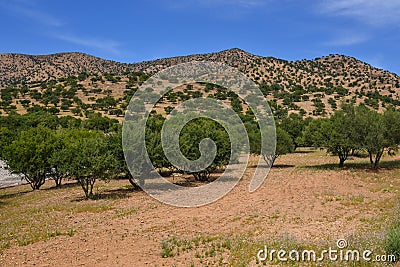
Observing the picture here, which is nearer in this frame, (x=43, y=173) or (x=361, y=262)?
(x=361, y=262)

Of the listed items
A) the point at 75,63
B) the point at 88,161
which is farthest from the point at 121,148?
the point at 75,63

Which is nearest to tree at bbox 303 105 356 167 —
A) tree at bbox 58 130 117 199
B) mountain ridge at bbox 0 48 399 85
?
tree at bbox 58 130 117 199

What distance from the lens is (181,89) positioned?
128375 millimetres

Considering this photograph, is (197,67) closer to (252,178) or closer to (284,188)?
(252,178)

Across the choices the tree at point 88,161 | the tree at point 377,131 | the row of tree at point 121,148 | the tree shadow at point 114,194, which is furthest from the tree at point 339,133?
the tree at point 88,161

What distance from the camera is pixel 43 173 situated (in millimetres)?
39312

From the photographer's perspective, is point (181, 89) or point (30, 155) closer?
point (30, 155)

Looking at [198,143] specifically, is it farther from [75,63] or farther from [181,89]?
[75,63]

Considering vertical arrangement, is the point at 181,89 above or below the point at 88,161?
above

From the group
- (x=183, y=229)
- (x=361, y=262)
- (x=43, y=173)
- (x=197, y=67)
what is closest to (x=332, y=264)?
(x=361, y=262)

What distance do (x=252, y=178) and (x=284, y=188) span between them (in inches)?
327

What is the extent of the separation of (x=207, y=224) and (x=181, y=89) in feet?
366

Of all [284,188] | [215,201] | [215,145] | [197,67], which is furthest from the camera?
[197,67]

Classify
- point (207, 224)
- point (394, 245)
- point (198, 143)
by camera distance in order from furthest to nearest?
point (198, 143)
point (207, 224)
point (394, 245)
